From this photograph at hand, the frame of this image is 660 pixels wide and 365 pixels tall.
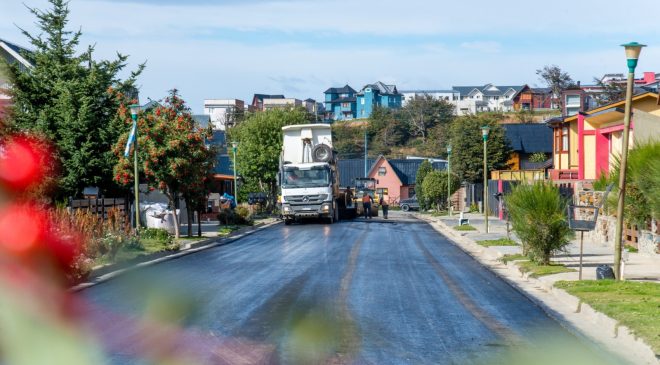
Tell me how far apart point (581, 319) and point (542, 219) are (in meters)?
7.46

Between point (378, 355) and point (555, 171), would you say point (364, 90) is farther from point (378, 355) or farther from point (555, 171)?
point (378, 355)

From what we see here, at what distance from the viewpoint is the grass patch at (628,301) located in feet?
37.1

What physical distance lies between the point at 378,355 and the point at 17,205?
13.0m

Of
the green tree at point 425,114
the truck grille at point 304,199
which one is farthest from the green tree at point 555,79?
the truck grille at point 304,199

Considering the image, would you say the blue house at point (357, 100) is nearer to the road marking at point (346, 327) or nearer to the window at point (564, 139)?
the window at point (564, 139)

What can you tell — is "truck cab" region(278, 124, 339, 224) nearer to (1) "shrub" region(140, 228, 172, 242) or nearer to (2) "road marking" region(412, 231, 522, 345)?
(1) "shrub" region(140, 228, 172, 242)

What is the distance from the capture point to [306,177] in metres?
47.6

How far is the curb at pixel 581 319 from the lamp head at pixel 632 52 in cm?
437

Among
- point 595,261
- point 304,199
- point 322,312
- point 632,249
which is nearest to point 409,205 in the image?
point 304,199

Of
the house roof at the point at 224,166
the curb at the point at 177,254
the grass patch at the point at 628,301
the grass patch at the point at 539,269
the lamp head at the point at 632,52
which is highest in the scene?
the lamp head at the point at 632,52

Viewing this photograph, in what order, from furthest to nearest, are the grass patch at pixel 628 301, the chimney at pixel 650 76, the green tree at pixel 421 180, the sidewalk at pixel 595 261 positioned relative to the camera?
the green tree at pixel 421 180 < the chimney at pixel 650 76 < the sidewalk at pixel 595 261 < the grass patch at pixel 628 301

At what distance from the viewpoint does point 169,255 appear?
2720 centimetres

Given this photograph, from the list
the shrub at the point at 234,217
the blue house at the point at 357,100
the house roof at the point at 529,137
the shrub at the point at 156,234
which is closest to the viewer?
the shrub at the point at 156,234

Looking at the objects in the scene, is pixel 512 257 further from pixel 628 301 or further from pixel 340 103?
pixel 340 103
